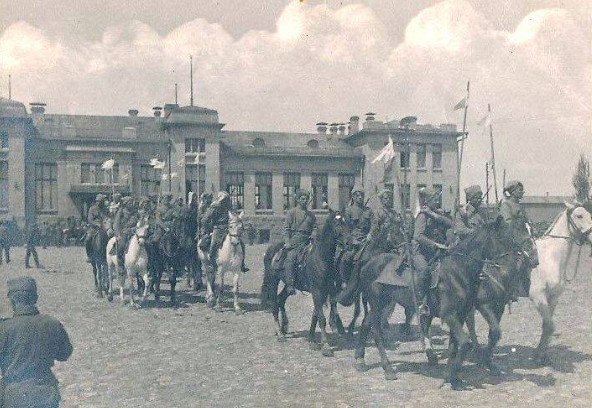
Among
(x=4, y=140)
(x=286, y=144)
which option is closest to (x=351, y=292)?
(x=4, y=140)

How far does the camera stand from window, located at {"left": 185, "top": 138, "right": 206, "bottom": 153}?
50.4 m

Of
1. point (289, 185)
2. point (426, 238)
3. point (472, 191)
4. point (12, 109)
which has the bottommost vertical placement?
point (426, 238)

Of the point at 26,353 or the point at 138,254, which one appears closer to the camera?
the point at 26,353

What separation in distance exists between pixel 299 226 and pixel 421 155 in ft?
147

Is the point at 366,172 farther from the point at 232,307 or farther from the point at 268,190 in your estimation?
the point at 232,307

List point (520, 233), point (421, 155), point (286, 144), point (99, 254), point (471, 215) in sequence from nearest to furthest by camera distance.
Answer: point (520, 233) → point (471, 215) → point (99, 254) → point (421, 155) → point (286, 144)

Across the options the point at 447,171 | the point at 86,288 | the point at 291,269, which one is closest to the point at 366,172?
the point at 447,171

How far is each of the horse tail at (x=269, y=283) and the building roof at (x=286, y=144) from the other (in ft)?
133

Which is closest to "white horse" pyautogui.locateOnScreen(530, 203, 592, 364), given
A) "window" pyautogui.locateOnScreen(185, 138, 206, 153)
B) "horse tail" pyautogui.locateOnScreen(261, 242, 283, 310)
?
"horse tail" pyautogui.locateOnScreen(261, 242, 283, 310)

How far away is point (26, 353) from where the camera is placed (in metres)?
5.12

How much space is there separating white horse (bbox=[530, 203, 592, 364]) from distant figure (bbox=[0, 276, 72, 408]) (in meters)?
6.60

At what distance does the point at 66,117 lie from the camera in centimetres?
5256

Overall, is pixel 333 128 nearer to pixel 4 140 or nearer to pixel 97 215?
pixel 4 140

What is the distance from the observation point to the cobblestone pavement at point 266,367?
741 cm
